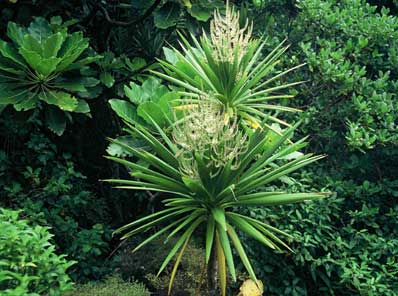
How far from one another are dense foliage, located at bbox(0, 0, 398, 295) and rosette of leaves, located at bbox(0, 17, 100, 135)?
0.02 metres

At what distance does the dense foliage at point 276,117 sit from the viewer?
16.2 ft

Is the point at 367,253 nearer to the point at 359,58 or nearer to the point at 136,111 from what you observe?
the point at 359,58

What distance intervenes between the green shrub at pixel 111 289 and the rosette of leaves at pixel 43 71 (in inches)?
59.5

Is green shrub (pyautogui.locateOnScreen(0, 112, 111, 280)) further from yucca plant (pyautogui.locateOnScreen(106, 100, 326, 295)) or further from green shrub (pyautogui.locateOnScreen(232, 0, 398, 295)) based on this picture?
yucca plant (pyautogui.locateOnScreen(106, 100, 326, 295))

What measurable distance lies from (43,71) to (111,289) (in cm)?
211

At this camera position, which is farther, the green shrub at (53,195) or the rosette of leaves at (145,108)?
the green shrub at (53,195)

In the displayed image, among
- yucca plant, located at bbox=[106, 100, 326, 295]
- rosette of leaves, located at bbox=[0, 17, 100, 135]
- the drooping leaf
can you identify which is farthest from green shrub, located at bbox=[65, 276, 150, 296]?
the drooping leaf

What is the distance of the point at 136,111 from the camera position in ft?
14.5

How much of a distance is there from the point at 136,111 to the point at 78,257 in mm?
1868

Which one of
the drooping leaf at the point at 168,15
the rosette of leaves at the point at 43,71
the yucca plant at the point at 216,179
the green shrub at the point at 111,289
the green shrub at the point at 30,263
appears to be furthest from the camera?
the drooping leaf at the point at 168,15

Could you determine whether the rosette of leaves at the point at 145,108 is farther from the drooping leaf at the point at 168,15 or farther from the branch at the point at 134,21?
the branch at the point at 134,21

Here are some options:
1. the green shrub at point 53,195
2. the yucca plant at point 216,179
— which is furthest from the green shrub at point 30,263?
the green shrub at point 53,195

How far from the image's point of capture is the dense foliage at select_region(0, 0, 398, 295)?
4.93m

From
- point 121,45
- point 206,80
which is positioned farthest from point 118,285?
point 121,45
